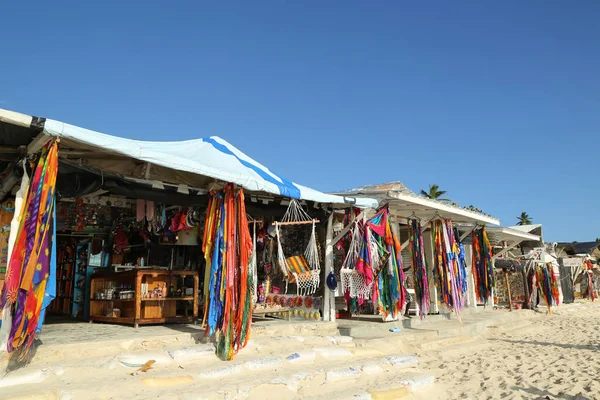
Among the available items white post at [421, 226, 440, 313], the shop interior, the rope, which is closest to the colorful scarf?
the shop interior

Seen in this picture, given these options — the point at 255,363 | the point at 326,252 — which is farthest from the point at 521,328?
the point at 255,363

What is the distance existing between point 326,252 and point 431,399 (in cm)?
309

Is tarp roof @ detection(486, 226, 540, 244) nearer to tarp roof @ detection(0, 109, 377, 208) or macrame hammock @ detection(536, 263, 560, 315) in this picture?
macrame hammock @ detection(536, 263, 560, 315)

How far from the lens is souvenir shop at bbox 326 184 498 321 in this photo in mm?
7348

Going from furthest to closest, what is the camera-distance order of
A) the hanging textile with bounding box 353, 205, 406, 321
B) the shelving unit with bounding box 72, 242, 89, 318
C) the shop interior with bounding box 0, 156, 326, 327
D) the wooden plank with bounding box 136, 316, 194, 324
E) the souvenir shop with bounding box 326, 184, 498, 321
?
the shelving unit with bounding box 72, 242, 89, 318 → the souvenir shop with bounding box 326, 184, 498, 321 → the hanging textile with bounding box 353, 205, 406, 321 → the shop interior with bounding box 0, 156, 326, 327 → the wooden plank with bounding box 136, 316, 194, 324

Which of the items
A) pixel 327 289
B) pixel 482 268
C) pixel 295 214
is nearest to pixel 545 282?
pixel 482 268

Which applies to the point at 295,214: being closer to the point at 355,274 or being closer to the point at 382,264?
the point at 355,274

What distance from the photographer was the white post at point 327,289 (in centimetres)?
A: 732

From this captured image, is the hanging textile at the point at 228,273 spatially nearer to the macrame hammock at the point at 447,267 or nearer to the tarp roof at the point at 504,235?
the macrame hammock at the point at 447,267

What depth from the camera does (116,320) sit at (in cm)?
654

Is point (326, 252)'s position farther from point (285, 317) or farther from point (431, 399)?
point (431, 399)

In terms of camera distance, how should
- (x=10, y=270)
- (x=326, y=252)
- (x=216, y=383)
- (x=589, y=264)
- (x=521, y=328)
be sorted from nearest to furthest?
(x=10, y=270)
(x=216, y=383)
(x=326, y=252)
(x=521, y=328)
(x=589, y=264)

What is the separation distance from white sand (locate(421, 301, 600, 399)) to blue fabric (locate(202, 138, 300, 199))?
308 centimetres

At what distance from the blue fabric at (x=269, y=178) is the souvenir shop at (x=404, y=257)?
150cm
